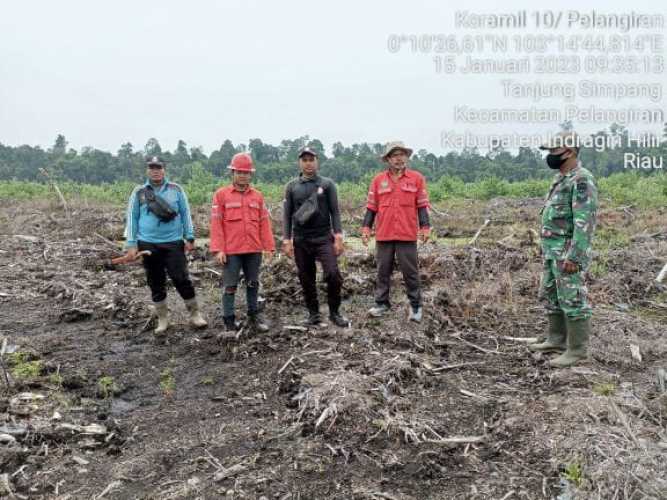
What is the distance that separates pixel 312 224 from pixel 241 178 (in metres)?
0.85

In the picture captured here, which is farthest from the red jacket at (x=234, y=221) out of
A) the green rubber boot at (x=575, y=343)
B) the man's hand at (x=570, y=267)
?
the green rubber boot at (x=575, y=343)

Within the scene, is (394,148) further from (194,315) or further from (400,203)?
(194,315)

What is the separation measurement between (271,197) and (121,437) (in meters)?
21.4

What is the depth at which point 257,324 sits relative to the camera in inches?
231

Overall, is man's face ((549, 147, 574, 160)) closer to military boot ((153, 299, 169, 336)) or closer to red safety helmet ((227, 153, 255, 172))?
red safety helmet ((227, 153, 255, 172))

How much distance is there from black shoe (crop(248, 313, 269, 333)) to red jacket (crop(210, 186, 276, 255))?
78 centimetres

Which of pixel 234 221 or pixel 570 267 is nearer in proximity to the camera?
pixel 570 267

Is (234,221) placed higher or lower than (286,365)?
higher

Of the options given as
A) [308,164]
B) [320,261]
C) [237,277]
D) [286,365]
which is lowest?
[286,365]

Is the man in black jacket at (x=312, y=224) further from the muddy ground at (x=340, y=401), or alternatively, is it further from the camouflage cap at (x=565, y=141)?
the camouflage cap at (x=565, y=141)

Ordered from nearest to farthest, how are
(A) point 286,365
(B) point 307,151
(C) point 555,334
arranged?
(A) point 286,365, (C) point 555,334, (B) point 307,151

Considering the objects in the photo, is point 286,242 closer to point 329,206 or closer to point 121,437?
point 329,206

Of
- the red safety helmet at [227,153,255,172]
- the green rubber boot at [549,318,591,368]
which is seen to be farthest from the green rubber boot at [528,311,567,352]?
the red safety helmet at [227,153,255,172]

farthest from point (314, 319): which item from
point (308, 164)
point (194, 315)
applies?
point (308, 164)
